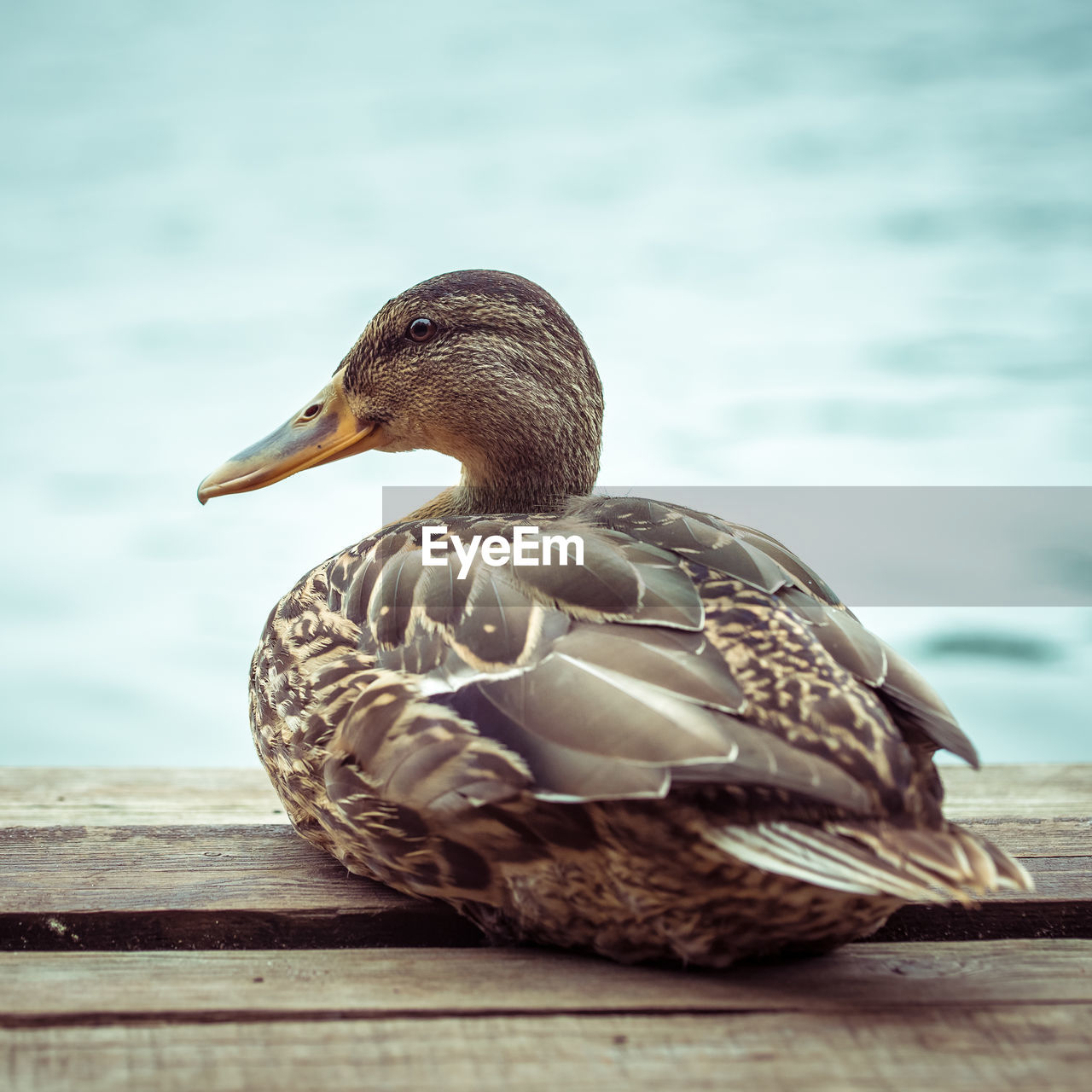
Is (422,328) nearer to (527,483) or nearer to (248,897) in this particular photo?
(527,483)

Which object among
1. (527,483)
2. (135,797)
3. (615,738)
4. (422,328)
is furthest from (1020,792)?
(135,797)

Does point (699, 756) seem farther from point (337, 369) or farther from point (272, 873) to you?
point (337, 369)

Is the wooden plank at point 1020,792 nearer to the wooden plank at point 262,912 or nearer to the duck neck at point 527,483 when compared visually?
the wooden plank at point 262,912

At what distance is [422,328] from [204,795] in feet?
4.98

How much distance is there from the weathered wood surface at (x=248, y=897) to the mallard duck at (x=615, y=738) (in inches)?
3.5

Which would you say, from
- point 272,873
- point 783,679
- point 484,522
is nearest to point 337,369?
point 484,522

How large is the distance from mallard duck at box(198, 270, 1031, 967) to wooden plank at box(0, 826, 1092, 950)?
0.26ft

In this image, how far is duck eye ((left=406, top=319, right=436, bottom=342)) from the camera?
8.43 feet

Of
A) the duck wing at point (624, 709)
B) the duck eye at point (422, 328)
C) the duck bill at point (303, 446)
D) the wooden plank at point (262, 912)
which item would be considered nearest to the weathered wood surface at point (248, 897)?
the wooden plank at point (262, 912)

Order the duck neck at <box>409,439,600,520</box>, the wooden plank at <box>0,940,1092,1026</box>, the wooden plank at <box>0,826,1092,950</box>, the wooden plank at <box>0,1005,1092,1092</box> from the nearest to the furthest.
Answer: the wooden plank at <box>0,1005,1092,1092</box> → the wooden plank at <box>0,940,1092,1026</box> → the wooden plank at <box>0,826,1092,950</box> → the duck neck at <box>409,439,600,520</box>

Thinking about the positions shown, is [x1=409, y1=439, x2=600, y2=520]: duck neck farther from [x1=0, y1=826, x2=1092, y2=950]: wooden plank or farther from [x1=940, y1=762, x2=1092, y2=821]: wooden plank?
[x1=940, y1=762, x2=1092, y2=821]: wooden plank

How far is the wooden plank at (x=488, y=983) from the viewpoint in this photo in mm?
1398

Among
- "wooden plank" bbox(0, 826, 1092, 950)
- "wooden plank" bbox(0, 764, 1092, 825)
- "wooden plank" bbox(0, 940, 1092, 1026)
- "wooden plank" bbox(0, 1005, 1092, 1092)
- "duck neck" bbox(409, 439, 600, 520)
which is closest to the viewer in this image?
"wooden plank" bbox(0, 1005, 1092, 1092)

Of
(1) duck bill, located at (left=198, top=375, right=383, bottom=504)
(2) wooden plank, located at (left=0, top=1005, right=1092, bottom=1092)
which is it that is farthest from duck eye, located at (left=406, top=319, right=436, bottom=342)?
(2) wooden plank, located at (left=0, top=1005, right=1092, bottom=1092)
